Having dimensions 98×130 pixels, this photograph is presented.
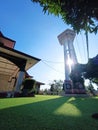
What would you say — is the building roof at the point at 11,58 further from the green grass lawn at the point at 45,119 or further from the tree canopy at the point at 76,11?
the tree canopy at the point at 76,11

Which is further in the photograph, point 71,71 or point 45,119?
point 71,71

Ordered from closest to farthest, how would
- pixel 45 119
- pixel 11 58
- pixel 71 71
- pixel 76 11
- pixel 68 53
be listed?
pixel 45 119 < pixel 76 11 < pixel 11 58 < pixel 71 71 < pixel 68 53

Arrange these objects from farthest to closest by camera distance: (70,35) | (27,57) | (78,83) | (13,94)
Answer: (70,35), (78,83), (27,57), (13,94)

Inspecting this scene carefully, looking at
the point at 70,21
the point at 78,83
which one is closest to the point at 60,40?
the point at 78,83

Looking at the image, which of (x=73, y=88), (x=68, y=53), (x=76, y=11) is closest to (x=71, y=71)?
(x=73, y=88)

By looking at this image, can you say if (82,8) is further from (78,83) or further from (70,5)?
(78,83)

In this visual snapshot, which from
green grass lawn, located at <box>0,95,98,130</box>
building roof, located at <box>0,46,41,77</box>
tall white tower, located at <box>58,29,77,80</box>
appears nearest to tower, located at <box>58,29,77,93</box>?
tall white tower, located at <box>58,29,77,80</box>

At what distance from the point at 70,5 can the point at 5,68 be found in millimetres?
8355

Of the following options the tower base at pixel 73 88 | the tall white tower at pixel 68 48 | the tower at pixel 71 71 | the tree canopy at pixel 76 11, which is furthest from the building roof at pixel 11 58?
the tall white tower at pixel 68 48

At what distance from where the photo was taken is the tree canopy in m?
3.82

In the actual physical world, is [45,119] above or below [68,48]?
below

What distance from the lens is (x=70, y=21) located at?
4535mm

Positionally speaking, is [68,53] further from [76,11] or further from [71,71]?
[76,11]

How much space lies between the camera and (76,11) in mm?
4137
